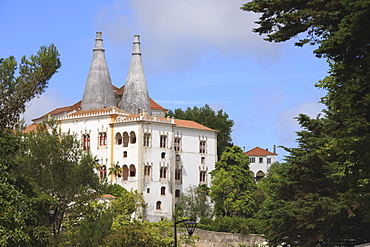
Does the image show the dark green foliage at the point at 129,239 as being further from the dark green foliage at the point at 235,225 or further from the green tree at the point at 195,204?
the green tree at the point at 195,204

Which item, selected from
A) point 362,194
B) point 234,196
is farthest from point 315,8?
point 234,196

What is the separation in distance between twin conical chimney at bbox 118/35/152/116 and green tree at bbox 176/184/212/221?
13033 millimetres

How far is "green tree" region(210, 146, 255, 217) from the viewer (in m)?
101

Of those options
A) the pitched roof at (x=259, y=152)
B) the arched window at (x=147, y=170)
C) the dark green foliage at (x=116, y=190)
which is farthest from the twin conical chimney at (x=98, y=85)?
the pitched roof at (x=259, y=152)

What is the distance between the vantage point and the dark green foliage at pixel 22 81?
31625 millimetres

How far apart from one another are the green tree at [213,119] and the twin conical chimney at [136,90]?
17.7 metres

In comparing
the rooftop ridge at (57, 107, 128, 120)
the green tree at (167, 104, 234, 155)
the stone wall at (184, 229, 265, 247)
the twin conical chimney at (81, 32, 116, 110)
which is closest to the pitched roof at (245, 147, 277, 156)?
the green tree at (167, 104, 234, 155)

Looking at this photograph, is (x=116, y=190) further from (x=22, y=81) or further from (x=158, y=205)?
(x=22, y=81)

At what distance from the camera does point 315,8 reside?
946 inches

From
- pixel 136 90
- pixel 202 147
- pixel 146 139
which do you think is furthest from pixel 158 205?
pixel 136 90

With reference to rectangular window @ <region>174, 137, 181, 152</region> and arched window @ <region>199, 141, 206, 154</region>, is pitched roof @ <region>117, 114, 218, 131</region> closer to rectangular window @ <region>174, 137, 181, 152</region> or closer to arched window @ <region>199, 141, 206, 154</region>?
rectangular window @ <region>174, 137, 181, 152</region>

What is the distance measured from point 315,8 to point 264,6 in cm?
166

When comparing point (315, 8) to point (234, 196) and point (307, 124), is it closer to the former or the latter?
point (307, 124)

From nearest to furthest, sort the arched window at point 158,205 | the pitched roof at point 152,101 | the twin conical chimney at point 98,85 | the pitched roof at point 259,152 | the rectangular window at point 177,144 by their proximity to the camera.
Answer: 1. the arched window at point 158,205
2. the rectangular window at point 177,144
3. the twin conical chimney at point 98,85
4. the pitched roof at point 152,101
5. the pitched roof at point 259,152
